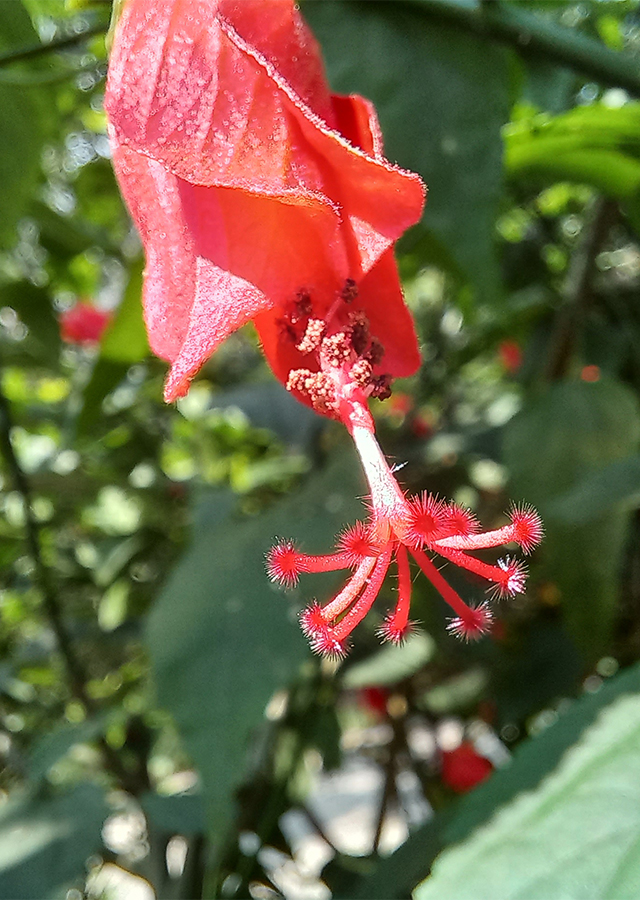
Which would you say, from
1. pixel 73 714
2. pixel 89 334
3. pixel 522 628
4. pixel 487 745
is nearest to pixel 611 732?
pixel 522 628

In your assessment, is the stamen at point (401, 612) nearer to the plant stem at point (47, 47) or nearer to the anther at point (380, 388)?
the anther at point (380, 388)

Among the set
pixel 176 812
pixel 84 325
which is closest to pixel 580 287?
pixel 176 812

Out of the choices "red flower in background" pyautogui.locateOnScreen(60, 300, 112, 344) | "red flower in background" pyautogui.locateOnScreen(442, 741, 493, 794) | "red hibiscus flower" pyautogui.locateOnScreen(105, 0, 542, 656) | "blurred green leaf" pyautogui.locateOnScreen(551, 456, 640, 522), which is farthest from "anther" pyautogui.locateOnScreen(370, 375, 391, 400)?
"red flower in background" pyautogui.locateOnScreen(60, 300, 112, 344)

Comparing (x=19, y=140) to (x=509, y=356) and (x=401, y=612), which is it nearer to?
(x=401, y=612)

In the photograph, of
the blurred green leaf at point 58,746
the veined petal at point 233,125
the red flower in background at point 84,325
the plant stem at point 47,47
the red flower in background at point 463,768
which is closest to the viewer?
the veined petal at point 233,125

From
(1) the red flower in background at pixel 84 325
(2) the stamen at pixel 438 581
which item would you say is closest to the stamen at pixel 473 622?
(2) the stamen at pixel 438 581
